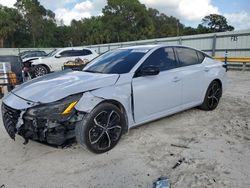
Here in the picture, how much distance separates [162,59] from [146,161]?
6.66 ft

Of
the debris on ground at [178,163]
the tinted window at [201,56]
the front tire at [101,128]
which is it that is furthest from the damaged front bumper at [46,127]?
the tinted window at [201,56]

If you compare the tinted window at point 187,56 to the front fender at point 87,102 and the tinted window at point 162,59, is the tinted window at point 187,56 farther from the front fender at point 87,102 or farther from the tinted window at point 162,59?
the front fender at point 87,102

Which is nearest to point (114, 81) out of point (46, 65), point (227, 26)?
point (46, 65)

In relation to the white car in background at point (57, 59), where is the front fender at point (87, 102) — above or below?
below

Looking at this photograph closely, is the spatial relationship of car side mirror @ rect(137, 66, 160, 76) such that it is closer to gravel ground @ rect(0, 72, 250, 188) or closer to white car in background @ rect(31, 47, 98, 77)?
gravel ground @ rect(0, 72, 250, 188)

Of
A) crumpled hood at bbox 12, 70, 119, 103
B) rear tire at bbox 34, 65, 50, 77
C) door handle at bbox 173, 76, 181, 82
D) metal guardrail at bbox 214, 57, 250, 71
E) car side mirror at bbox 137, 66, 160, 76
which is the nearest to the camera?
crumpled hood at bbox 12, 70, 119, 103

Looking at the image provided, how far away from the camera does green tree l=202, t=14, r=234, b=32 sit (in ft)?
219

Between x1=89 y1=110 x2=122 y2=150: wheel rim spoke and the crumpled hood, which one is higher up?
the crumpled hood

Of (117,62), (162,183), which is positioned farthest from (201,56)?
(162,183)

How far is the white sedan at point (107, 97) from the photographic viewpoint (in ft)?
10.6

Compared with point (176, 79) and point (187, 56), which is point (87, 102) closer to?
point (176, 79)

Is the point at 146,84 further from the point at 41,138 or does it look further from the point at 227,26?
the point at 227,26

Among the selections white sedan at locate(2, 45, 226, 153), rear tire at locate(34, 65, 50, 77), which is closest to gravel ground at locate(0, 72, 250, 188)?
white sedan at locate(2, 45, 226, 153)

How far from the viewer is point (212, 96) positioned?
18.3 ft
